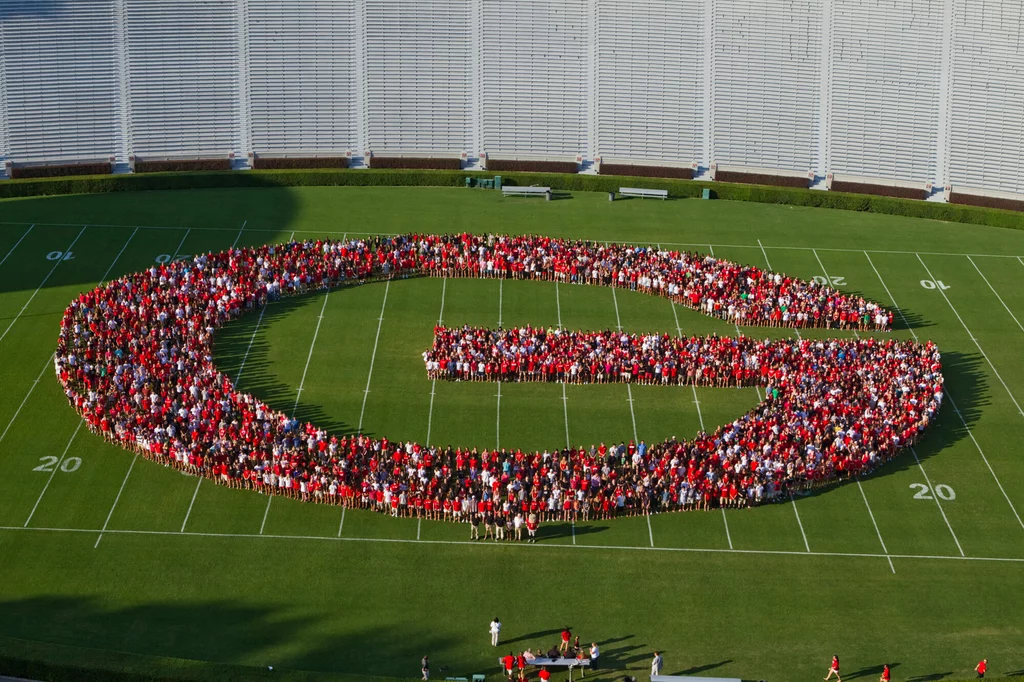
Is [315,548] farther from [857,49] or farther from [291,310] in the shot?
[857,49]

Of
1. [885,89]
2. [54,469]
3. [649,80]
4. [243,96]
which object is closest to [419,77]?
[243,96]

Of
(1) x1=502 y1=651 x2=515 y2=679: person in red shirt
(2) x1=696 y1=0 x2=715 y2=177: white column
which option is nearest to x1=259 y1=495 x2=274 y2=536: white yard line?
(1) x1=502 y1=651 x2=515 y2=679: person in red shirt

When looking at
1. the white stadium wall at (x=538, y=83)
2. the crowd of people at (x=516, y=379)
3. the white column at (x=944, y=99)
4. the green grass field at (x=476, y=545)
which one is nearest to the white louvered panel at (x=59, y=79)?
the white stadium wall at (x=538, y=83)

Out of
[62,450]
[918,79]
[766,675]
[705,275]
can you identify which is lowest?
[766,675]

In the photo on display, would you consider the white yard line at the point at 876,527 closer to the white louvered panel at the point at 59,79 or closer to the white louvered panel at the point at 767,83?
the white louvered panel at the point at 767,83

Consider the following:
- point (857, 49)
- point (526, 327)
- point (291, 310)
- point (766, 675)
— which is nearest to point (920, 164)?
point (857, 49)

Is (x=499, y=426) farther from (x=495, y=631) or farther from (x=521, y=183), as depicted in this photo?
(x=521, y=183)

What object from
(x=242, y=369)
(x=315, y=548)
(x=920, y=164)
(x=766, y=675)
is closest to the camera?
(x=766, y=675)
